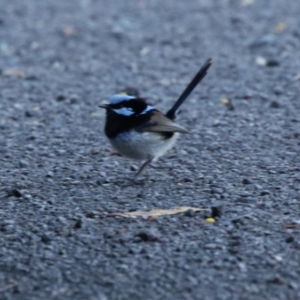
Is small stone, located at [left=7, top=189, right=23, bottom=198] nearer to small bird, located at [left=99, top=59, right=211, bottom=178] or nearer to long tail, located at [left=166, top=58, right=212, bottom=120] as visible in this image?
small bird, located at [left=99, top=59, right=211, bottom=178]

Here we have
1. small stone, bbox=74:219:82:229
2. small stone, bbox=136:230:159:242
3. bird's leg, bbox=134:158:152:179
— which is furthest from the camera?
bird's leg, bbox=134:158:152:179

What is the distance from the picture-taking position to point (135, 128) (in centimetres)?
592

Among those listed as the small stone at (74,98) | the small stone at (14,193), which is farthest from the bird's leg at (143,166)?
the small stone at (74,98)

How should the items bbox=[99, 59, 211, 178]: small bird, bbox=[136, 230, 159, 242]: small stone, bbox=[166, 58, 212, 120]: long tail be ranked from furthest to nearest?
bbox=[166, 58, 212, 120]: long tail < bbox=[99, 59, 211, 178]: small bird < bbox=[136, 230, 159, 242]: small stone

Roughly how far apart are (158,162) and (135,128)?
730 millimetres

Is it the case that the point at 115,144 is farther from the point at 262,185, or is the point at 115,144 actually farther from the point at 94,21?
the point at 94,21

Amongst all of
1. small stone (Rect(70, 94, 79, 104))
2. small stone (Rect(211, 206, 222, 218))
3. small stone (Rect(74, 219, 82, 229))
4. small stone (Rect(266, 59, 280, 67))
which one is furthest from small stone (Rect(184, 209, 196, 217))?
small stone (Rect(266, 59, 280, 67))

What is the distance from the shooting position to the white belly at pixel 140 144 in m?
5.90

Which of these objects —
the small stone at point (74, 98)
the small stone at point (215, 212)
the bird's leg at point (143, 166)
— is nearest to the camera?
the small stone at point (215, 212)

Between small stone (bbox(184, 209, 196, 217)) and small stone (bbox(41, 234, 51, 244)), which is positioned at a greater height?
small stone (bbox(184, 209, 196, 217))

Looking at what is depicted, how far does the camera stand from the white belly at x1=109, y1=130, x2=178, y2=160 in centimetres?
590

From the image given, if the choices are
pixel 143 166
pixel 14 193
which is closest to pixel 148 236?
pixel 14 193

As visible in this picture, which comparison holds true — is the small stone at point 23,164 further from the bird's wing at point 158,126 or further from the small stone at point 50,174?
the bird's wing at point 158,126

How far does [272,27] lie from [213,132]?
4366 mm
